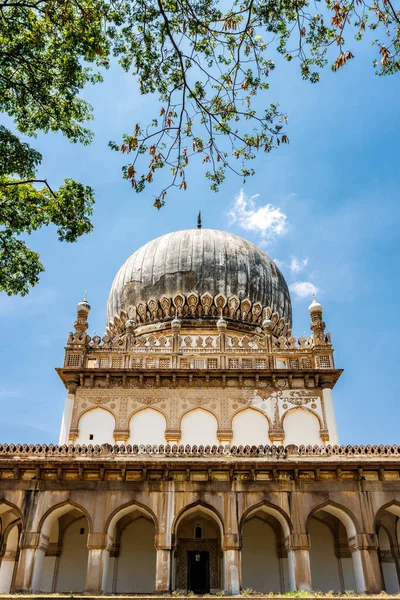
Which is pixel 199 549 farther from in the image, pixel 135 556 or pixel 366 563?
pixel 366 563

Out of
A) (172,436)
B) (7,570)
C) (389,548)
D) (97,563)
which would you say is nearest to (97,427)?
(172,436)

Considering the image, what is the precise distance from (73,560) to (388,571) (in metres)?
8.52

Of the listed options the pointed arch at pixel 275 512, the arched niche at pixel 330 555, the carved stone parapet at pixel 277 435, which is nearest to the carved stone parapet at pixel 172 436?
the carved stone parapet at pixel 277 435

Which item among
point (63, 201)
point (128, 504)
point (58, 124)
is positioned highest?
point (58, 124)

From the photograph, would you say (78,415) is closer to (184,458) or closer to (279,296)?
(184,458)

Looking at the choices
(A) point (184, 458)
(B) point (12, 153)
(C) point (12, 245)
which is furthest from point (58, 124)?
(A) point (184, 458)

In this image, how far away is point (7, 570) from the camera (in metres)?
15.0

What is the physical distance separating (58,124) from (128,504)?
887 centimetres

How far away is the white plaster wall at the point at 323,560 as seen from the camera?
15023 millimetres

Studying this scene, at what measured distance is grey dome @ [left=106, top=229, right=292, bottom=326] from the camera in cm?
2256

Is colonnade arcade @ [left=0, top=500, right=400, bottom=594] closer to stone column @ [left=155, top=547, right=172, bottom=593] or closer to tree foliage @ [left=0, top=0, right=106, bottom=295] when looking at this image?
stone column @ [left=155, top=547, right=172, bottom=593]

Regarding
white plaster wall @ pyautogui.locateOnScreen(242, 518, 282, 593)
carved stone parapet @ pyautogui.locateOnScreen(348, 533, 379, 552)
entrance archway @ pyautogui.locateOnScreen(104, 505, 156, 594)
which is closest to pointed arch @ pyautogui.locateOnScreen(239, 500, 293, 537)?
carved stone parapet @ pyautogui.locateOnScreen(348, 533, 379, 552)

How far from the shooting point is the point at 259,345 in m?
19.5

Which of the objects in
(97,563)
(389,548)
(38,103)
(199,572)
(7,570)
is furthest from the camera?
(389,548)
